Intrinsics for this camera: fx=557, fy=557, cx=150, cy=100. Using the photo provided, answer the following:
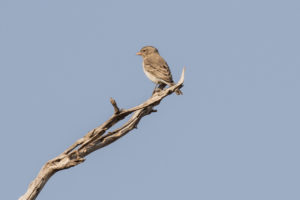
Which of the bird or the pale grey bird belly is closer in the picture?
the bird

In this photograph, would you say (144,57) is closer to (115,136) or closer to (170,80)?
(170,80)

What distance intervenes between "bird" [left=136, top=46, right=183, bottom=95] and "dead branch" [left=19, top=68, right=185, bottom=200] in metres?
3.02

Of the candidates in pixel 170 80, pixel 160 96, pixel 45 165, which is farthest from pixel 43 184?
pixel 170 80

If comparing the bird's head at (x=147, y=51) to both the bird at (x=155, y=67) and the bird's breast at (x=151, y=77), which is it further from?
the bird's breast at (x=151, y=77)

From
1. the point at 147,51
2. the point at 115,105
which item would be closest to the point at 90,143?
the point at 115,105

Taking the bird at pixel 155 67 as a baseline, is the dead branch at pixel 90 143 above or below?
below

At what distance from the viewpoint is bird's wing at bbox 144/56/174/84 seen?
14.5 m

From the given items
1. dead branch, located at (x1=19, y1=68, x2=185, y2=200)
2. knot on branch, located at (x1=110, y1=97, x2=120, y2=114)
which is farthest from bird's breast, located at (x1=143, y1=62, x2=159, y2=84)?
knot on branch, located at (x1=110, y1=97, x2=120, y2=114)

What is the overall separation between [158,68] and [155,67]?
153 mm

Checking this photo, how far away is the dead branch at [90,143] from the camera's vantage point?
34.3 ft

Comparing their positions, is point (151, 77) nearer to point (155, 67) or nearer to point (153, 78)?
point (153, 78)

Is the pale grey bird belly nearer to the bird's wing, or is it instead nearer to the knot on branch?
the bird's wing

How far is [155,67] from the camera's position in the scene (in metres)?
15.3

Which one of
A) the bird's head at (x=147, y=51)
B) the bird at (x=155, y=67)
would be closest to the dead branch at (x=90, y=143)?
the bird at (x=155, y=67)
